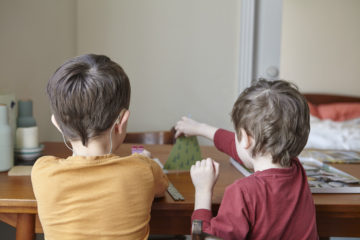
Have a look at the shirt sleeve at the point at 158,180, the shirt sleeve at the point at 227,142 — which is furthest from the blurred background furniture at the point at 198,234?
the shirt sleeve at the point at 227,142

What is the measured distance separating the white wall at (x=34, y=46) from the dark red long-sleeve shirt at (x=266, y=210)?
1235 mm

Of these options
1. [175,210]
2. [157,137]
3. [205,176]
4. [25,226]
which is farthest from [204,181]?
[157,137]

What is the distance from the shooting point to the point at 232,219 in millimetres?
932

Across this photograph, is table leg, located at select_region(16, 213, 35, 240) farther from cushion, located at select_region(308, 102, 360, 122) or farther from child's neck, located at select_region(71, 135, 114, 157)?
cushion, located at select_region(308, 102, 360, 122)

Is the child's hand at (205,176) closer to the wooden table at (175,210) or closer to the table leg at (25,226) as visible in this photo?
the wooden table at (175,210)

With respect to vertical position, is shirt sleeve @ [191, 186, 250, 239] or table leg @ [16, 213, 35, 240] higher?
shirt sleeve @ [191, 186, 250, 239]

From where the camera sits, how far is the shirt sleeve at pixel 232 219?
36.4 inches

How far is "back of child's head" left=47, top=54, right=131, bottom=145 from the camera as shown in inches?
36.4

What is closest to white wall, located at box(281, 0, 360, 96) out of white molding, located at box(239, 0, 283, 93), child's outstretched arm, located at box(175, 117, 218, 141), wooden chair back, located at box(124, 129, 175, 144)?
white molding, located at box(239, 0, 283, 93)

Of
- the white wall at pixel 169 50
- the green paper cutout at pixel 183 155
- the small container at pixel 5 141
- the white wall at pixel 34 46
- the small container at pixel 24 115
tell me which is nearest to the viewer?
the small container at pixel 5 141

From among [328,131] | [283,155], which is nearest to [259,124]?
[283,155]

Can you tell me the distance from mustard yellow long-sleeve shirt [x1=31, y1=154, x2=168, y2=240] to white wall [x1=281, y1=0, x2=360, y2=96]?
13.2 ft

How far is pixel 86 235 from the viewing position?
929mm

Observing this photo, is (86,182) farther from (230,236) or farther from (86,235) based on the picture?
(230,236)
